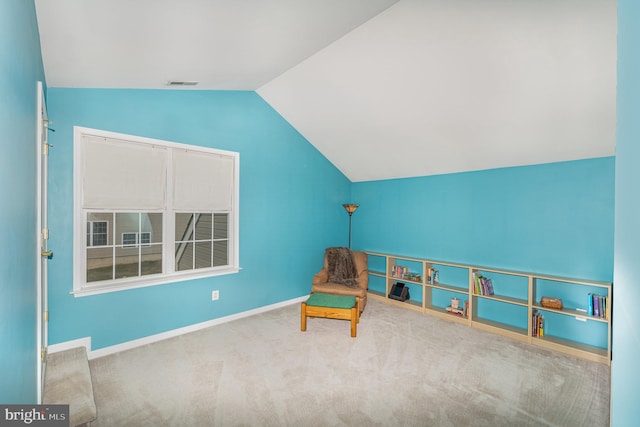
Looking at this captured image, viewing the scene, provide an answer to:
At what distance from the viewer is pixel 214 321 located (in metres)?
3.68

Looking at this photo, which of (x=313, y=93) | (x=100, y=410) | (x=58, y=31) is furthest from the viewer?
(x=313, y=93)

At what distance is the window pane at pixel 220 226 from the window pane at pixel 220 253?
79mm

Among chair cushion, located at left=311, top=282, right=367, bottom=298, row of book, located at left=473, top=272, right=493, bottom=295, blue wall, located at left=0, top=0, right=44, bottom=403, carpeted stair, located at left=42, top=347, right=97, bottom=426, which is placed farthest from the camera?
chair cushion, located at left=311, top=282, right=367, bottom=298

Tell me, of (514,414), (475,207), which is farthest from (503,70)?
(514,414)

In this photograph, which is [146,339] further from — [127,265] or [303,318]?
[127,265]

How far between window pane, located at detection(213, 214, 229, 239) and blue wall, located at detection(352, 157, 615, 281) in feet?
8.55

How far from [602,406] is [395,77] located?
325 centimetres

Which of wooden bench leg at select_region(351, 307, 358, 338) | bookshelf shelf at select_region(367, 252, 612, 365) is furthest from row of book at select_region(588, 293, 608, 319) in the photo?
wooden bench leg at select_region(351, 307, 358, 338)

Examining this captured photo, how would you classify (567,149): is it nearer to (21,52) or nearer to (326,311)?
(326,311)

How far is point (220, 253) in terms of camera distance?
389 cm

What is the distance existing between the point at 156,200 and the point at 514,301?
171 inches

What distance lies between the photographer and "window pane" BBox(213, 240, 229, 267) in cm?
384

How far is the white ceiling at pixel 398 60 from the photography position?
1809 mm

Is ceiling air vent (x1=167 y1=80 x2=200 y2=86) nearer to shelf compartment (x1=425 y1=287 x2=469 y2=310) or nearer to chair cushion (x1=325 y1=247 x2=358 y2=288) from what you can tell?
chair cushion (x1=325 y1=247 x2=358 y2=288)
